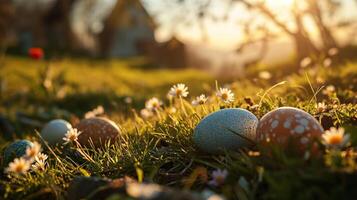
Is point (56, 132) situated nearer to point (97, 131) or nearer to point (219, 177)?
point (97, 131)

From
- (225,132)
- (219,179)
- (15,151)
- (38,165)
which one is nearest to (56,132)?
A: (15,151)

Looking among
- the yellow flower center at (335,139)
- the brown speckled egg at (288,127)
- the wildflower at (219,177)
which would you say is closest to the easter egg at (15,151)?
the wildflower at (219,177)

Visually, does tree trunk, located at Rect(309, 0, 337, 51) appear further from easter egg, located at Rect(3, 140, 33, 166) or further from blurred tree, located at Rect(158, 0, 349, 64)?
easter egg, located at Rect(3, 140, 33, 166)

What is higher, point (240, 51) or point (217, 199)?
point (217, 199)

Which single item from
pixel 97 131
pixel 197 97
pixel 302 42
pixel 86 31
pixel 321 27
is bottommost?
Result: pixel 86 31

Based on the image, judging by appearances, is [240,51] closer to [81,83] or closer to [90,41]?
[81,83]

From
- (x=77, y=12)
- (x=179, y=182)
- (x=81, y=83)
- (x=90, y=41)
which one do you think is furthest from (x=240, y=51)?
(x=90, y=41)
